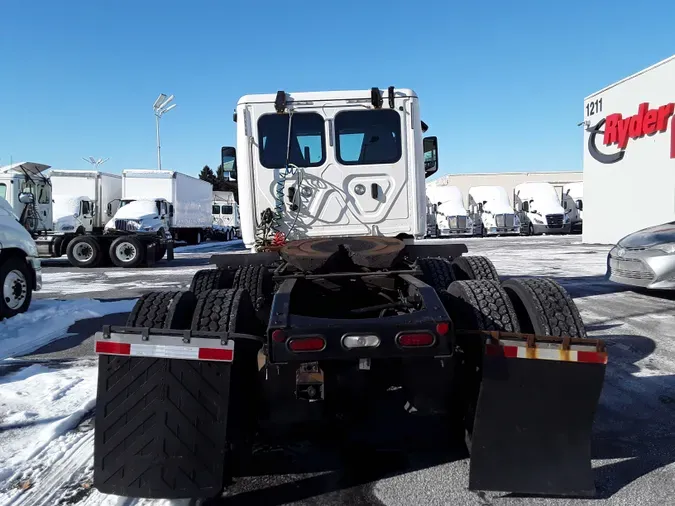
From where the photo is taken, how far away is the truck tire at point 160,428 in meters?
2.68

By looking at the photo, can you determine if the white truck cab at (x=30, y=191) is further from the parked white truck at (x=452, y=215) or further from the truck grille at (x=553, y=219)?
the truck grille at (x=553, y=219)

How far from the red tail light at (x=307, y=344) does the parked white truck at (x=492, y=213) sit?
30.9m

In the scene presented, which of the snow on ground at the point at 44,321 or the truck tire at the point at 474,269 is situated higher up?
the truck tire at the point at 474,269

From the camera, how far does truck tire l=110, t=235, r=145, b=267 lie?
688 inches

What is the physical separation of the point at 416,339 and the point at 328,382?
580 millimetres

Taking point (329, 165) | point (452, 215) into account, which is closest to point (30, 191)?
point (329, 165)

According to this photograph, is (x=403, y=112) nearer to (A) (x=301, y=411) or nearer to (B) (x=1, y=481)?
(A) (x=301, y=411)

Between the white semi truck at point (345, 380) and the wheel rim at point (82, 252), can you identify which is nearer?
the white semi truck at point (345, 380)

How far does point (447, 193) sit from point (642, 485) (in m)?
30.9

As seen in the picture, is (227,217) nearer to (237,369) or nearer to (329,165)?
(329,165)

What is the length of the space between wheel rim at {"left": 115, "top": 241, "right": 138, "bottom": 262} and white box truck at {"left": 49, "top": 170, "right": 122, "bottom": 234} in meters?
2.77

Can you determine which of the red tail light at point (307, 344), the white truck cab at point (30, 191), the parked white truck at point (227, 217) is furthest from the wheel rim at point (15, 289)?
the parked white truck at point (227, 217)

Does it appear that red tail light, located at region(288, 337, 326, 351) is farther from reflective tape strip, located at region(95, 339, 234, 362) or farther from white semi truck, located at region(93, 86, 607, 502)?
reflective tape strip, located at region(95, 339, 234, 362)

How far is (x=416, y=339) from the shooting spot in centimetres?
261
